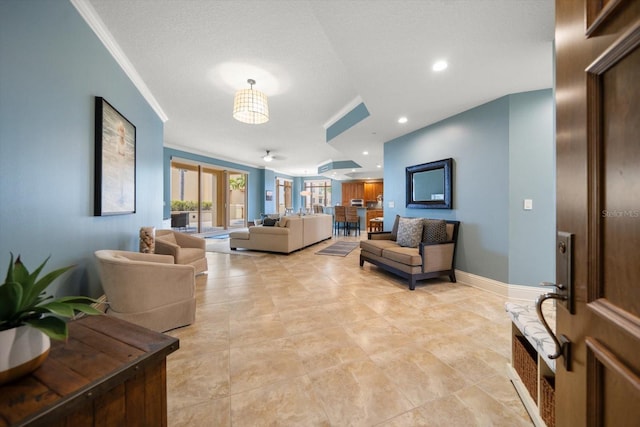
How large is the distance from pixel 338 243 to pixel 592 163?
656 cm

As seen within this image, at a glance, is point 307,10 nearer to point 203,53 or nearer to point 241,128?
point 203,53

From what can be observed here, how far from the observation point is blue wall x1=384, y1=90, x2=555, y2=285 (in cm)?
289

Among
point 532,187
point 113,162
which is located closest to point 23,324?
point 113,162

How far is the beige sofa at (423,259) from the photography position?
10.9ft

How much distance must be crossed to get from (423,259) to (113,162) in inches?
150

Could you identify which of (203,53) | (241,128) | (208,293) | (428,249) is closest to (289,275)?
(208,293)

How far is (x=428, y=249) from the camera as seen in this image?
11.1ft

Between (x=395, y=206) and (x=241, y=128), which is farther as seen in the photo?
(x=241, y=128)

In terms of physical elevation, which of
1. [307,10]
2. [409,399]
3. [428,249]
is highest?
[307,10]

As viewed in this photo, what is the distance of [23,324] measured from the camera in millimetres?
716

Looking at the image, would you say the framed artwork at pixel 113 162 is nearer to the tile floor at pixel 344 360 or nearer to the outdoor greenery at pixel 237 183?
the tile floor at pixel 344 360

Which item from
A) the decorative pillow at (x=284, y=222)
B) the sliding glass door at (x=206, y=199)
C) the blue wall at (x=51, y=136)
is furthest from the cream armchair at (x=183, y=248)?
the sliding glass door at (x=206, y=199)

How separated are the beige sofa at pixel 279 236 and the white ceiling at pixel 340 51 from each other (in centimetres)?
252

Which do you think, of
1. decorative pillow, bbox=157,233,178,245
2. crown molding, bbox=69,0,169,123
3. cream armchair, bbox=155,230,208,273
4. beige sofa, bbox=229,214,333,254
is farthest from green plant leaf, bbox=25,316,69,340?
beige sofa, bbox=229,214,333,254
